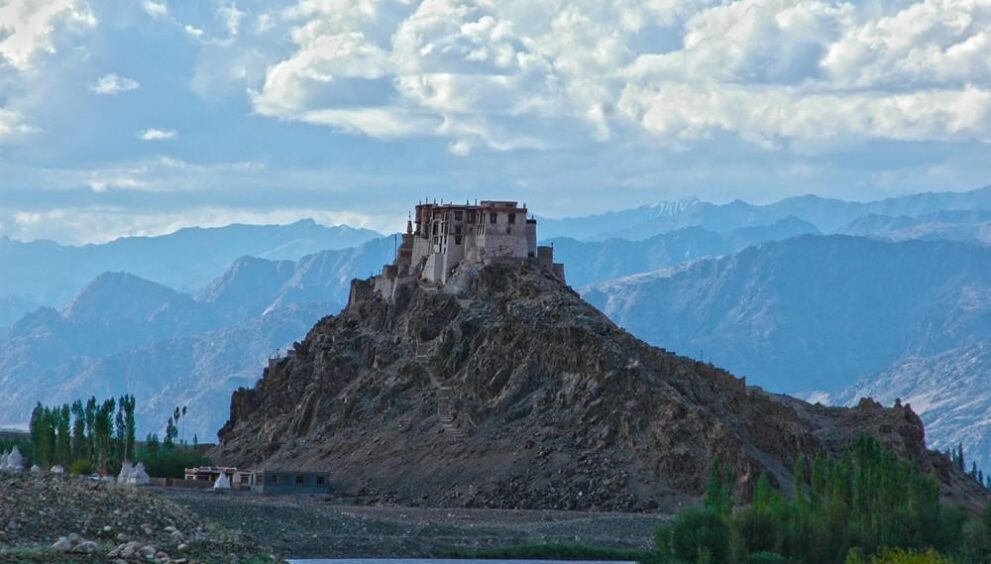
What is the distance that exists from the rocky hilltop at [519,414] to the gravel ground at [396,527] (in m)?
7.11

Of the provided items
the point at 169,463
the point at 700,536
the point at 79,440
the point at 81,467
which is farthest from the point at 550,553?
the point at 79,440

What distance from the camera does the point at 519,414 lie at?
165625mm

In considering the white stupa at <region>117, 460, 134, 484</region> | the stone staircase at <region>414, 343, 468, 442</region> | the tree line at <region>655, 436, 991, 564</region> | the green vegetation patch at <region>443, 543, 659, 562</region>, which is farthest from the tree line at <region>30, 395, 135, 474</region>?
the tree line at <region>655, 436, 991, 564</region>

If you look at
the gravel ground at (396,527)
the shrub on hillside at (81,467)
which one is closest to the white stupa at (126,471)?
the gravel ground at (396,527)

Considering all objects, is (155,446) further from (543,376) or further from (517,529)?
(517,529)

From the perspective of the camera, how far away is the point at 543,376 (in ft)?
551

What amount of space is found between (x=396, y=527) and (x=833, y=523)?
31134mm

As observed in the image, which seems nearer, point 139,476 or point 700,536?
point 700,536

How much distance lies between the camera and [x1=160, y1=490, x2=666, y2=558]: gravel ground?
11675 cm

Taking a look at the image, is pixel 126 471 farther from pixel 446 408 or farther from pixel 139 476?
pixel 446 408

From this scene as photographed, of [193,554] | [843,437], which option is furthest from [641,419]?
[193,554]

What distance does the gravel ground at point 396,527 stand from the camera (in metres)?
117

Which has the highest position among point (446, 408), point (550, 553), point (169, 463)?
point (446, 408)

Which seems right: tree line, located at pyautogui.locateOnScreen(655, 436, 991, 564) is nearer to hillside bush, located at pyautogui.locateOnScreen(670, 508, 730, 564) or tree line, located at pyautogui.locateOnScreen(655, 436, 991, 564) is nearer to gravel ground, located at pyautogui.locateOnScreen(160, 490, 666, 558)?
hillside bush, located at pyautogui.locateOnScreen(670, 508, 730, 564)
